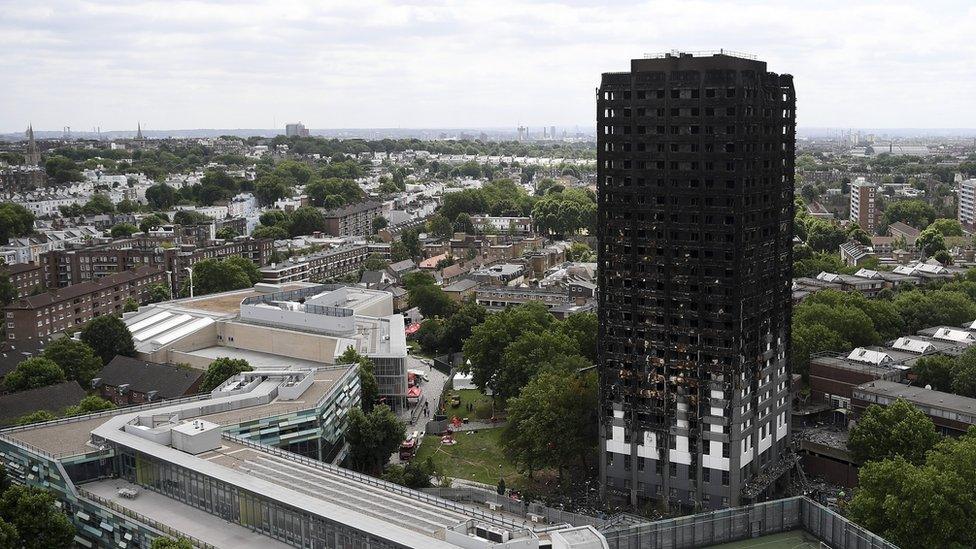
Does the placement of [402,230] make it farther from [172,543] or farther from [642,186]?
[172,543]

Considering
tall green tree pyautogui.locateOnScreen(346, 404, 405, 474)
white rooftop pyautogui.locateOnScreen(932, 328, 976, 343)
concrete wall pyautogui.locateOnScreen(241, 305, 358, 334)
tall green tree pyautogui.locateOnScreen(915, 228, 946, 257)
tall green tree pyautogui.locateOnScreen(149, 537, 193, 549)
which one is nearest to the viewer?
tall green tree pyautogui.locateOnScreen(149, 537, 193, 549)

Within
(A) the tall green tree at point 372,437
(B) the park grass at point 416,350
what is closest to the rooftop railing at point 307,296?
(B) the park grass at point 416,350

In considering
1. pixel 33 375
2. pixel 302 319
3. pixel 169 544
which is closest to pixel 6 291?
pixel 33 375

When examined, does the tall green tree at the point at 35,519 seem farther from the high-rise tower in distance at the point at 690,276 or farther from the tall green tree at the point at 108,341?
the tall green tree at the point at 108,341

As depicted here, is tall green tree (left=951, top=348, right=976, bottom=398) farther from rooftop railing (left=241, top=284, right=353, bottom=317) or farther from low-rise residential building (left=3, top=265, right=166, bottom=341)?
low-rise residential building (left=3, top=265, right=166, bottom=341)

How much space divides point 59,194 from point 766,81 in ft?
414

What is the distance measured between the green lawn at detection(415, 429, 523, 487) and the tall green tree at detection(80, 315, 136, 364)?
2177cm

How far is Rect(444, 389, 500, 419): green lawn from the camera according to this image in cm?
5694

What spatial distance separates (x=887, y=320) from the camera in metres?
65.1

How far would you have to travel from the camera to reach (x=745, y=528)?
3409cm

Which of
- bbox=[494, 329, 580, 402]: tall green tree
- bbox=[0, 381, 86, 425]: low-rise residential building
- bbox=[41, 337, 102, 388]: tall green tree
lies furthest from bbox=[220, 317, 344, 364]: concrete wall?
bbox=[0, 381, 86, 425]: low-rise residential building

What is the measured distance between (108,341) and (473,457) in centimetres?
2645

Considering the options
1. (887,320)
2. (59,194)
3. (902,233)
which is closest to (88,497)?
(887,320)

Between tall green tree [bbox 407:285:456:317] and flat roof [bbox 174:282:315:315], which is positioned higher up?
flat roof [bbox 174:282:315:315]
